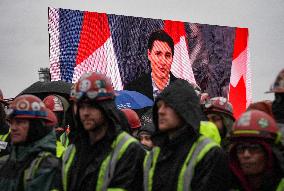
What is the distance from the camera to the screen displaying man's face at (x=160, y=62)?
20.9m

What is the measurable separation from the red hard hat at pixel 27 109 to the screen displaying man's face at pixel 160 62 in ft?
54.0

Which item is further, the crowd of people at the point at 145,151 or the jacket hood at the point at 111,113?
the jacket hood at the point at 111,113

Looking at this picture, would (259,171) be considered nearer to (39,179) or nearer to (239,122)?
(239,122)

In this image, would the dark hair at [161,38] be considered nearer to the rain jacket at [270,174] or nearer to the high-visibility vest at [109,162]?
the high-visibility vest at [109,162]

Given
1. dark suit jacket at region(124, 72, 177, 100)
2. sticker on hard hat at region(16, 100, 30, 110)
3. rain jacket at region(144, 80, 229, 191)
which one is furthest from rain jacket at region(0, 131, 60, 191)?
dark suit jacket at region(124, 72, 177, 100)

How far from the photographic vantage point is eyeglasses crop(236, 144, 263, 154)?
348cm

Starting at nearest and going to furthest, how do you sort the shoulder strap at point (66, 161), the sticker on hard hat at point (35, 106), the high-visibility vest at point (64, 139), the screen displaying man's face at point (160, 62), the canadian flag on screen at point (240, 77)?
1. the shoulder strap at point (66, 161)
2. the sticker on hard hat at point (35, 106)
3. the high-visibility vest at point (64, 139)
4. the screen displaying man's face at point (160, 62)
5. the canadian flag on screen at point (240, 77)

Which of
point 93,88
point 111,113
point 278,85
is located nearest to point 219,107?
point 278,85

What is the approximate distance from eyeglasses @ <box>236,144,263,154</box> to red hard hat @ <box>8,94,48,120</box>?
178 cm

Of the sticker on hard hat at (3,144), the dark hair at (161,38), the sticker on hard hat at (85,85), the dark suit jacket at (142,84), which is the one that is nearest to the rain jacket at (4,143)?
the sticker on hard hat at (3,144)

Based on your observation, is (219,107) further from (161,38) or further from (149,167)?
(161,38)

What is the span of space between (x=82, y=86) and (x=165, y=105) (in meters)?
0.72

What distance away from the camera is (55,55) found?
61.8ft

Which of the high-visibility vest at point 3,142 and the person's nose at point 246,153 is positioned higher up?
the person's nose at point 246,153
